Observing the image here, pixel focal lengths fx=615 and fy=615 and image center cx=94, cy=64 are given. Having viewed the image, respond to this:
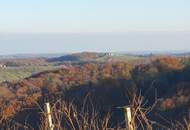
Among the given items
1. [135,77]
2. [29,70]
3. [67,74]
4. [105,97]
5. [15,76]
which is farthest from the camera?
[29,70]

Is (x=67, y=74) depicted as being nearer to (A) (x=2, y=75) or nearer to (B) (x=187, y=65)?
(B) (x=187, y=65)

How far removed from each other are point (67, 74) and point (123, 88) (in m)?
16.7

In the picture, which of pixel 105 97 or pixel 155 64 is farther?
pixel 155 64

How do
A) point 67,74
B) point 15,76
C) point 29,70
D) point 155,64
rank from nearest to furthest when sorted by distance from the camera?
point 155,64 → point 67,74 → point 15,76 → point 29,70

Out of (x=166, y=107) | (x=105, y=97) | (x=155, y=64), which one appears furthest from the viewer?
(x=155, y=64)

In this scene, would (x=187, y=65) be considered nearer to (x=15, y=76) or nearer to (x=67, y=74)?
(x=67, y=74)

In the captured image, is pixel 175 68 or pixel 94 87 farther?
pixel 175 68

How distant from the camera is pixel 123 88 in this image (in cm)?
4406

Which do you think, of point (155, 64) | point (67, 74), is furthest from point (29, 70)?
point (155, 64)

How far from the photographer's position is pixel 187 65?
160ft

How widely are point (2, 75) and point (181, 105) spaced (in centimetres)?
6328

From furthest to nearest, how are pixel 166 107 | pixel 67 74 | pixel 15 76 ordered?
1. pixel 15 76
2. pixel 67 74
3. pixel 166 107

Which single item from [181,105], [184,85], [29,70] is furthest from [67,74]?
[29,70]

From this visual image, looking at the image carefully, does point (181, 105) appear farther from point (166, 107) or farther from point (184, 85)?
point (184, 85)
